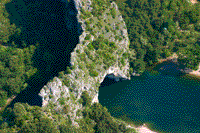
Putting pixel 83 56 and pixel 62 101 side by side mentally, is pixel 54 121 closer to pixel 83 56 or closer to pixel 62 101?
pixel 62 101

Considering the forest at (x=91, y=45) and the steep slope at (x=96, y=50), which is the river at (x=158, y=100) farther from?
the steep slope at (x=96, y=50)

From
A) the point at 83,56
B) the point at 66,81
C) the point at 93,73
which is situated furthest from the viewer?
the point at 93,73

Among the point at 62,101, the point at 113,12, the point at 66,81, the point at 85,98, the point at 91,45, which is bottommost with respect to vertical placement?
the point at 62,101

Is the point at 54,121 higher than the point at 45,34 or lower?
lower

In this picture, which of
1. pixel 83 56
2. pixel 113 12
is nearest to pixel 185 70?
pixel 113 12

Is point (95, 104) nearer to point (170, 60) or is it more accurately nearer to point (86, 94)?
point (86, 94)

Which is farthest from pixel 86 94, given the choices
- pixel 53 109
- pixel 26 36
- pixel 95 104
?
pixel 26 36
